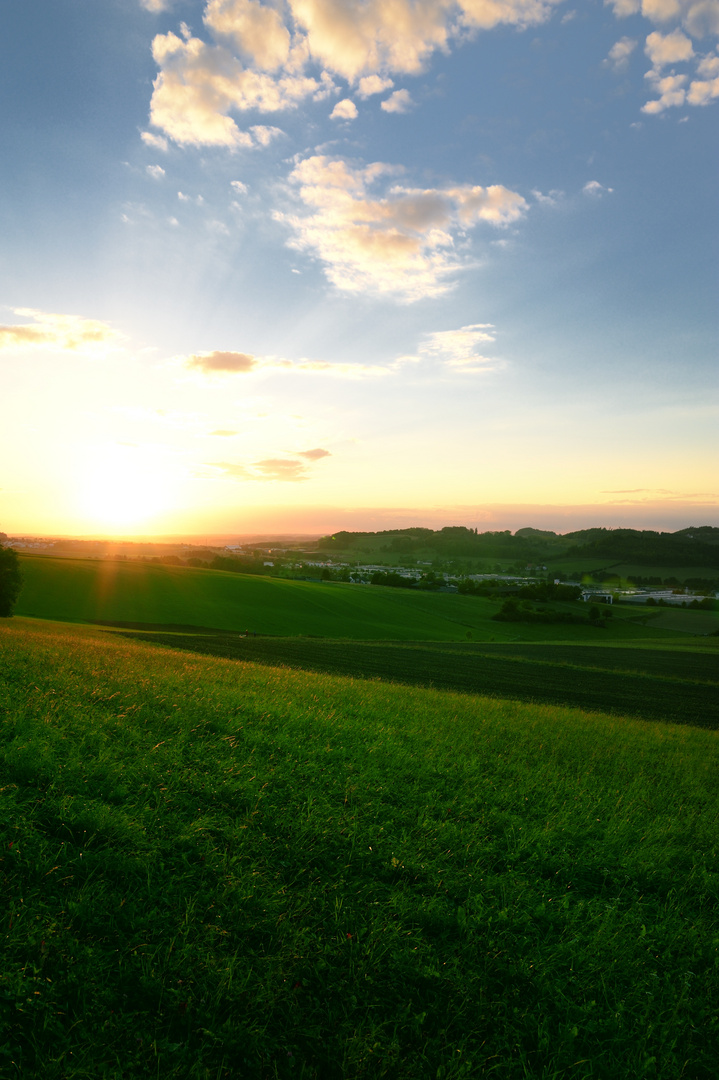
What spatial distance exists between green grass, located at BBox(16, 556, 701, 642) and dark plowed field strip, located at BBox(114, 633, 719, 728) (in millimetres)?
19528

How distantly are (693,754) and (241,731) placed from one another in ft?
34.8

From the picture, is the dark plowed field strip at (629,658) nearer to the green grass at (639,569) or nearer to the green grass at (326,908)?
the green grass at (326,908)

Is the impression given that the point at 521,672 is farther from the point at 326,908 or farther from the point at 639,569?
the point at 639,569

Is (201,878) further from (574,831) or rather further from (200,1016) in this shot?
(574,831)

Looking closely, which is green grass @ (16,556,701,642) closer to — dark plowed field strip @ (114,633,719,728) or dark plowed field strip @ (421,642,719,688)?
dark plowed field strip @ (421,642,719,688)

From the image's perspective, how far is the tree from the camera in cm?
4538

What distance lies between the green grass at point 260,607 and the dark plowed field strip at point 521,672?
1953cm

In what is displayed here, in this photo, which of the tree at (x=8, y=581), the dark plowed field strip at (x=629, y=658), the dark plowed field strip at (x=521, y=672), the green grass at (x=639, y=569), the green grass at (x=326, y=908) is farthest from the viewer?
the green grass at (x=639, y=569)

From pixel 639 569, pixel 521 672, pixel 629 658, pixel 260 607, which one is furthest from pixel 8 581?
pixel 639 569

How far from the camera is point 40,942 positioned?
4.19 meters

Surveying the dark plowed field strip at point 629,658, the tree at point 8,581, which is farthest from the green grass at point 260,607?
the dark plowed field strip at point 629,658

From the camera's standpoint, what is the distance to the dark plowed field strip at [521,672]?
26031mm

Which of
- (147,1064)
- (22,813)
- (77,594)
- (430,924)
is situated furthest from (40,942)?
(77,594)

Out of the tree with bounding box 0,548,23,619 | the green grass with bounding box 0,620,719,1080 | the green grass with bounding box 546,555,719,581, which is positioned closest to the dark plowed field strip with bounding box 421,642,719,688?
the green grass with bounding box 0,620,719,1080
